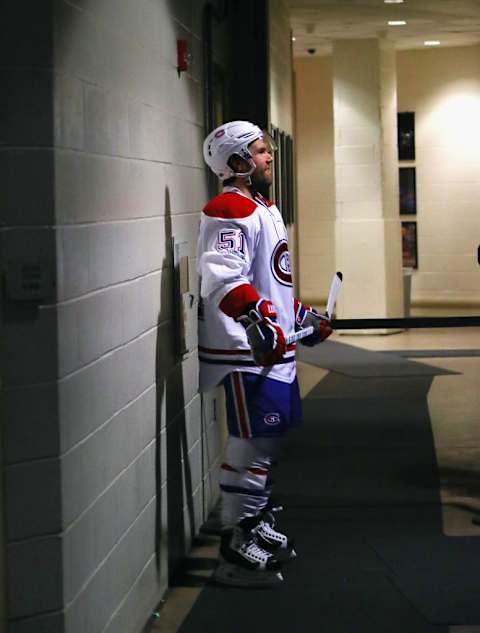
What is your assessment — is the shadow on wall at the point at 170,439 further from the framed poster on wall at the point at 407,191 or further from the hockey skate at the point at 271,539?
the framed poster on wall at the point at 407,191

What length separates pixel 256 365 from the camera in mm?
3709

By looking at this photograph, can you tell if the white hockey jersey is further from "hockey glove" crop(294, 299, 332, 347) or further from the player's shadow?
the player's shadow

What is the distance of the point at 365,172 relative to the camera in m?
11.4

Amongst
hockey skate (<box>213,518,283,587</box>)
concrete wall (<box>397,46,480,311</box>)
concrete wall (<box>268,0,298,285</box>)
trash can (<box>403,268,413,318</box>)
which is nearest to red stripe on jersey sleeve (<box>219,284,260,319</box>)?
hockey skate (<box>213,518,283,587</box>)

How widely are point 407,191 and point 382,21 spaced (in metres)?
3.30

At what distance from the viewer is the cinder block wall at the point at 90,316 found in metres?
2.32

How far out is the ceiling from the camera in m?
9.62

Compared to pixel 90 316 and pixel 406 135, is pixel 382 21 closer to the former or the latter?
pixel 406 135

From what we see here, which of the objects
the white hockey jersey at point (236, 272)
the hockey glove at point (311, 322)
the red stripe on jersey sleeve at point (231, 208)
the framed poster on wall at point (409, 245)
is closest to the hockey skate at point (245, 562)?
the white hockey jersey at point (236, 272)

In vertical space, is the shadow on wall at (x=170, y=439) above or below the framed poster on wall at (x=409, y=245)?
below

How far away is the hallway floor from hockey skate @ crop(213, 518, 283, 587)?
0.18ft

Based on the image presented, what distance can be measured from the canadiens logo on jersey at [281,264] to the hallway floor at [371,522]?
96 centimetres

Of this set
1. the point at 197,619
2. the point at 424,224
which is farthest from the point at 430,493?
the point at 424,224

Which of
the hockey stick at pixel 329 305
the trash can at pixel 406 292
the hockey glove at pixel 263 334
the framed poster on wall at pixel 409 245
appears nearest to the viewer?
the hockey glove at pixel 263 334
